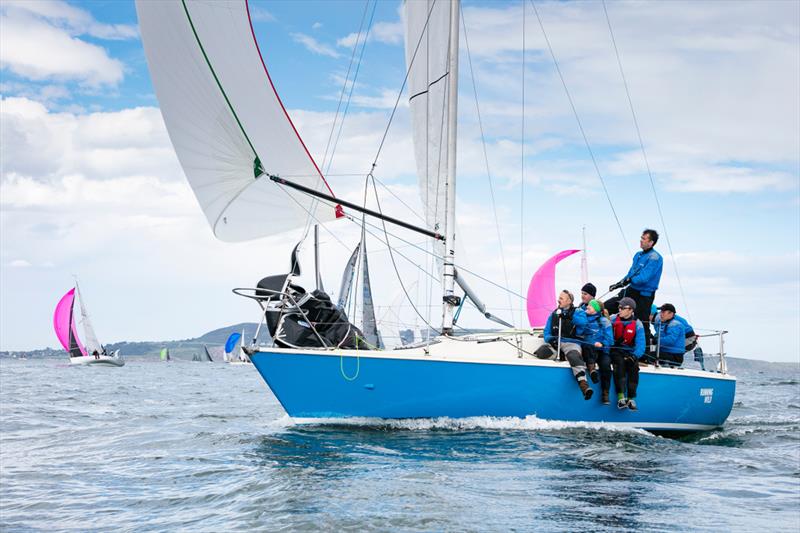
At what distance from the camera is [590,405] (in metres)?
9.96

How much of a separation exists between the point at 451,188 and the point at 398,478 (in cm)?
535

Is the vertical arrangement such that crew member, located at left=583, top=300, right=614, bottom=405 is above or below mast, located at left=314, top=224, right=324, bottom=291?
below

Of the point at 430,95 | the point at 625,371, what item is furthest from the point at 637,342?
the point at 430,95

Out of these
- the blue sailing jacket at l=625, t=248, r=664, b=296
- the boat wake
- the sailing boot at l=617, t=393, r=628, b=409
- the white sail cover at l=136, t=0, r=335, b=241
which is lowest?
the boat wake

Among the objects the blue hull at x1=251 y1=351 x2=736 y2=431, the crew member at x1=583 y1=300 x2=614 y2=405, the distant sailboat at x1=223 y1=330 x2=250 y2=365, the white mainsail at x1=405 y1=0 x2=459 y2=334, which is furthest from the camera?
the distant sailboat at x1=223 y1=330 x2=250 y2=365

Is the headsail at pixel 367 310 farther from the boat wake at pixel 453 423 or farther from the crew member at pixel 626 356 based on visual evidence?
the crew member at pixel 626 356

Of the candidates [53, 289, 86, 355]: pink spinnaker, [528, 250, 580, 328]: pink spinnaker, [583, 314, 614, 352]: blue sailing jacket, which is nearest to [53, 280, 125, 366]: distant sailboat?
[53, 289, 86, 355]: pink spinnaker

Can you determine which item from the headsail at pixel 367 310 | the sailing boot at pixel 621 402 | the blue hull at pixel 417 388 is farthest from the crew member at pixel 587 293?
the headsail at pixel 367 310

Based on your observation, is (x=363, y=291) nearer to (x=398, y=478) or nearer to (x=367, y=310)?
(x=367, y=310)

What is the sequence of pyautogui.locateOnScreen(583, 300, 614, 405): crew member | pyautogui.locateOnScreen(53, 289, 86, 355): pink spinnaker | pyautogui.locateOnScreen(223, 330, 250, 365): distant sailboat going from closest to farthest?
pyautogui.locateOnScreen(583, 300, 614, 405): crew member, pyautogui.locateOnScreen(53, 289, 86, 355): pink spinnaker, pyautogui.locateOnScreen(223, 330, 250, 365): distant sailboat

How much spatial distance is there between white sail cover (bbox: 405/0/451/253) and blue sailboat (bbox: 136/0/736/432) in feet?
2.42

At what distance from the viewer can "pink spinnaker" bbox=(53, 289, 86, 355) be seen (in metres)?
51.0

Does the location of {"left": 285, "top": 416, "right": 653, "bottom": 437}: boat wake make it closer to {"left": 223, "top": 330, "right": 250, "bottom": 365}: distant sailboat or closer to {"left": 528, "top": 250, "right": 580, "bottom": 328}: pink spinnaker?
{"left": 528, "top": 250, "right": 580, "bottom": 328}: pink spinnaker

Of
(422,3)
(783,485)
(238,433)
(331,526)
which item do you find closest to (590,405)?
(783,485)
